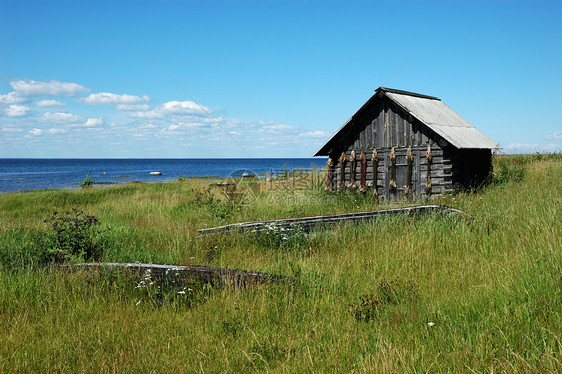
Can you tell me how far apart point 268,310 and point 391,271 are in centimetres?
235

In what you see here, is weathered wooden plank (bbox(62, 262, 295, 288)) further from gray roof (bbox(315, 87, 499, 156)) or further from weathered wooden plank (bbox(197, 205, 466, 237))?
gray roof (bbox(315, 87, 499, 156))

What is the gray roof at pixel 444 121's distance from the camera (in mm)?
13195

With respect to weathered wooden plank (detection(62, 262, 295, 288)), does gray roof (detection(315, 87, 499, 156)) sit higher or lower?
higher

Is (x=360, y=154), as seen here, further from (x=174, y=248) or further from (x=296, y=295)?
(x=296, y=295)

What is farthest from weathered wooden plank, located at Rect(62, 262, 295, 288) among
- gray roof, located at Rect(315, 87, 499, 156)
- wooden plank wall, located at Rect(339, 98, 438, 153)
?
wooden plank wall, located at Rect(339, 98, 438, 153)

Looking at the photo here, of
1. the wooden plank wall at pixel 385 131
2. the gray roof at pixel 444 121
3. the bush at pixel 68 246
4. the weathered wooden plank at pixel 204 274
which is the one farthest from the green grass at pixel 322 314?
the wooden plank wall at pixel 385 131

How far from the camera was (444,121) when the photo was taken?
587 inches

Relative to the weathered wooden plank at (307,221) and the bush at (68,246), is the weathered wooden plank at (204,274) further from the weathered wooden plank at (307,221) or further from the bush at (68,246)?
the weathered wooden plank at (307,221)

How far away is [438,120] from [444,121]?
1.74 feet

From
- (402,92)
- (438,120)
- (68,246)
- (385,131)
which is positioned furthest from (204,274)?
(402,92)

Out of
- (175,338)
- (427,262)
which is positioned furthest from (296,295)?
(427,262)

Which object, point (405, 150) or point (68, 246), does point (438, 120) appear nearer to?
point (405, 150)

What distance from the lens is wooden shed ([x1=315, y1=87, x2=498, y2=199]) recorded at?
13.6 m

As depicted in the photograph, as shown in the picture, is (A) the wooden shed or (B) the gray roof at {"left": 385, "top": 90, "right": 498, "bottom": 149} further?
(A) the wooden shed
